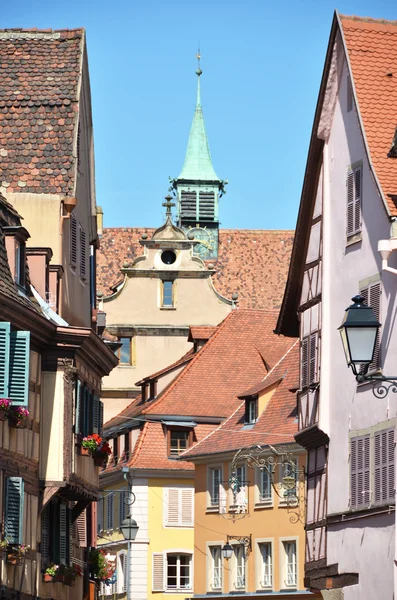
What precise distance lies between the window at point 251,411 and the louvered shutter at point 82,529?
693 inches

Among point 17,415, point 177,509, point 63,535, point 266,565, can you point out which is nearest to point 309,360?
point 17,415

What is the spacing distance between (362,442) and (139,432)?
3843 cm

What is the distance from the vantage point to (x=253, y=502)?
187 ft

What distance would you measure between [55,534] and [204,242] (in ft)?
189

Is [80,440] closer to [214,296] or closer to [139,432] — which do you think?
[139,432]

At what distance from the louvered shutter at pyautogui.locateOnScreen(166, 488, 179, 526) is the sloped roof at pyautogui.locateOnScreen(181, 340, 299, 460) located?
4.25 m

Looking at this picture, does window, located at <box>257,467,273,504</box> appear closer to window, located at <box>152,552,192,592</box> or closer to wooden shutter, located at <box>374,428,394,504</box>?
window, located at <box>152,552,192,592</box>

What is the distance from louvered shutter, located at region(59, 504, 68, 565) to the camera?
3572 cm

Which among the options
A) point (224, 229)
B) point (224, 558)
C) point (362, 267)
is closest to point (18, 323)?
point (362, 267)

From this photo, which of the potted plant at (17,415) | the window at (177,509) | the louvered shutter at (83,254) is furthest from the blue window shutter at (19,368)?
the window at (177,509)

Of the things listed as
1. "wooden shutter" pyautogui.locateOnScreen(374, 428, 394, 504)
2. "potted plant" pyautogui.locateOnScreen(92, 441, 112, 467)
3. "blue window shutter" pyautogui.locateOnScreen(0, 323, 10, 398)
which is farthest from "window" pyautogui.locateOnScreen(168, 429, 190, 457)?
"wooden shutter" pyautogui.locateOnScreen(374, 428, 394, 504)

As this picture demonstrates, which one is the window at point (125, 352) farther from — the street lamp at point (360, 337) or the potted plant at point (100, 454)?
the street lamp at point (360, 337)

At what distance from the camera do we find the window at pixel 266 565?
5562 cm

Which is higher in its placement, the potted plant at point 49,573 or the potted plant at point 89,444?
the potted plant at point 89,444
